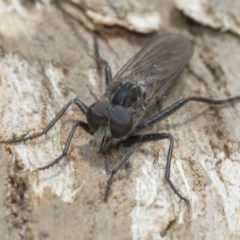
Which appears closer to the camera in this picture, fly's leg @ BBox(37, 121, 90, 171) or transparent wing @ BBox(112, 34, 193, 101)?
fly's leg @ BBox(37, 121, 90, 171)

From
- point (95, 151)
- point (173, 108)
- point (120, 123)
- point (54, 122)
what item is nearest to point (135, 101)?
point (173, 108)

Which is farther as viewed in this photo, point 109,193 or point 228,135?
point 228,135

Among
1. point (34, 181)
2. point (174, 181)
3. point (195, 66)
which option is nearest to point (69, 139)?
point (34, 181)

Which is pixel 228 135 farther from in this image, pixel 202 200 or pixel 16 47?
pixel 16 47

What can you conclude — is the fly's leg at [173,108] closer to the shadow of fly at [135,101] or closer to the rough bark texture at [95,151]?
the shadow of fly at [135,101]

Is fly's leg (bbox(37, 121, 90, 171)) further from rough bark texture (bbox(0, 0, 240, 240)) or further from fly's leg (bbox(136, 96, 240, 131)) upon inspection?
fly's leg (bbox(136, 96, 240, 131))

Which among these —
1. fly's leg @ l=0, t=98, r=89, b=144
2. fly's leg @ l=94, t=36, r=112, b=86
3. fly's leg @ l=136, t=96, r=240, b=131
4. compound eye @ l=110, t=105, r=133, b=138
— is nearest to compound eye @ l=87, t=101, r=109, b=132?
compound eye @ l=110, t=105, r=133, b=138
